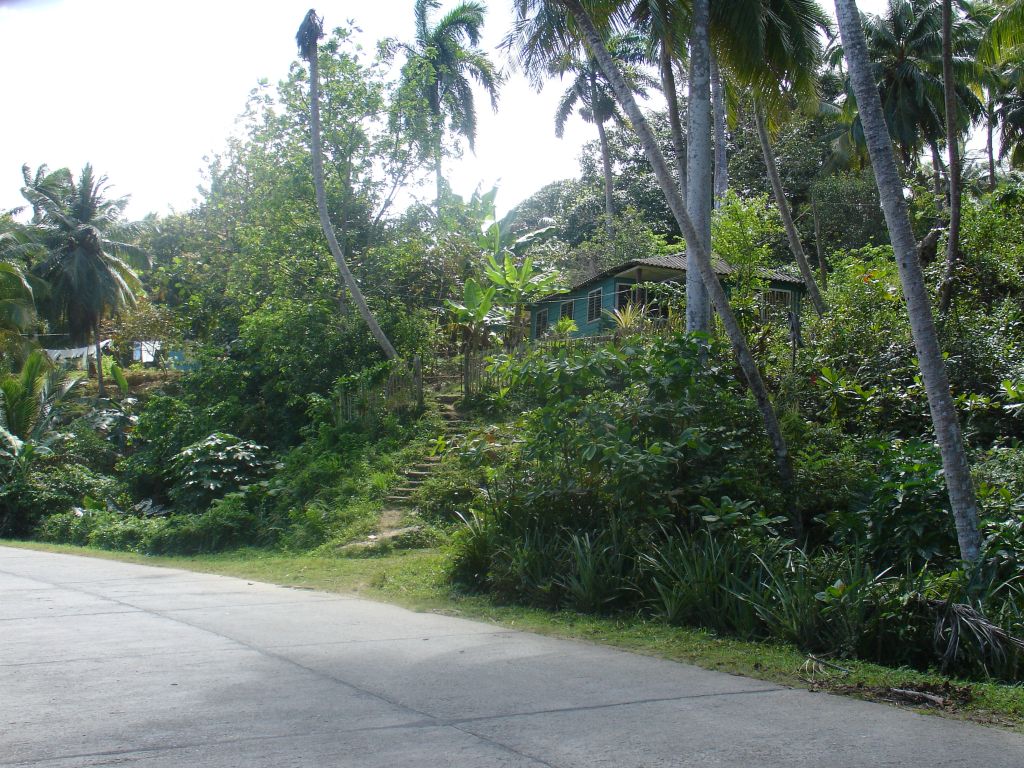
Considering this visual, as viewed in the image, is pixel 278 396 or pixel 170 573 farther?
pixel 278 396

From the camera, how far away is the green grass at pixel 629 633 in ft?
18.6

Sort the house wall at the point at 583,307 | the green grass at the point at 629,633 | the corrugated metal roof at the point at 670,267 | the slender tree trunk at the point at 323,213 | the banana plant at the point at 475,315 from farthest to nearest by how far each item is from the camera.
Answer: the house wall at the point at 583,307
the corrugated metal roof at the point at 670,267
the banana plant at the point at 475,315
the slender tree trunk at the point at 323,213
the green grass at the point at 629,633

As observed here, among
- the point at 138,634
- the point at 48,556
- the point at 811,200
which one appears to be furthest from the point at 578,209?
the point at 138,634

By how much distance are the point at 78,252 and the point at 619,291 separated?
2537cm

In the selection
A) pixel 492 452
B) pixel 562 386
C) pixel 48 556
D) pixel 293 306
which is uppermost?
pixel 293 306

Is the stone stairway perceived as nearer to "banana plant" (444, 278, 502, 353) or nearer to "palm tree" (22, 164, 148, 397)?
"banana plant" (444, 278, 502, 353)

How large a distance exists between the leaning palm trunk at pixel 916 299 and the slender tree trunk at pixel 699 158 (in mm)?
4283

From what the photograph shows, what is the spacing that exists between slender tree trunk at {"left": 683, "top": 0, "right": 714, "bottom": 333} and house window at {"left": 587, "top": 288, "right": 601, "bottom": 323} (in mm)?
15340

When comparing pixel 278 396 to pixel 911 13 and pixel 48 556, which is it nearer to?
pixel 48 556

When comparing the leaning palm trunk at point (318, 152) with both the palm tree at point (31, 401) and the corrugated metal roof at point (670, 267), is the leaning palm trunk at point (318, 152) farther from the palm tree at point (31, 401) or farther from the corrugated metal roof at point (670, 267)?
the palm tree at point (31, 401)

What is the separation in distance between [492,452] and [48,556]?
362 inches

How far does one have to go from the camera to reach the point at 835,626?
711 cm

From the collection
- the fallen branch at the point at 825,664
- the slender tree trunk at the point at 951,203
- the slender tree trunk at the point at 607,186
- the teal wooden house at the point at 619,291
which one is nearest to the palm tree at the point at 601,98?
the slender tree trunk at the point at 607,186

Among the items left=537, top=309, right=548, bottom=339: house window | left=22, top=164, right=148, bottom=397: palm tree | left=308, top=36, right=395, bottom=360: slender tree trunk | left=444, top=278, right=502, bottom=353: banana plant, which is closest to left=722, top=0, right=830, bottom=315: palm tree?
left=444, top=278, right=502, bottom=353: banana plant
